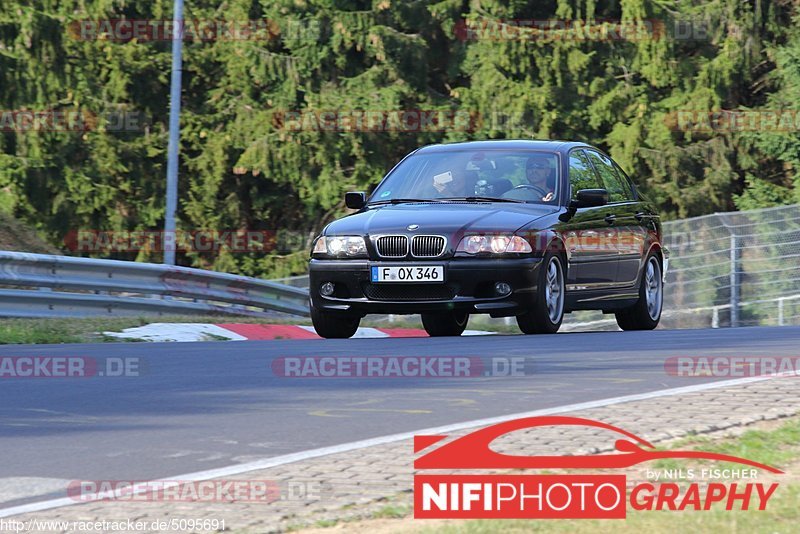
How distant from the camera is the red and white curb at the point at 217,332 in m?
14.7

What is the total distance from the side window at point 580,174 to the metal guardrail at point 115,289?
5.12 metres

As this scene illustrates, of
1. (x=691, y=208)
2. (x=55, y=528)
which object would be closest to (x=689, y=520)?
(x=55, y=528)

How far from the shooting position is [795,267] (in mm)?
24078

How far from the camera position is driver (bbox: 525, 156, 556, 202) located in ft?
44.8

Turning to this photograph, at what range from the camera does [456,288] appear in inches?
495

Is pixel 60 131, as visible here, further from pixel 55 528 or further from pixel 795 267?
pixel 55 528

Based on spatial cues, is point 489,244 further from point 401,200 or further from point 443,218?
point 401,200

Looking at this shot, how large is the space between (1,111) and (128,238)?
4.78m

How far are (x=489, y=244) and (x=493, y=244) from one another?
0.10ft

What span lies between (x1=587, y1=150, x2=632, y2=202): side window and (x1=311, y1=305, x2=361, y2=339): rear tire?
2.72 metres
